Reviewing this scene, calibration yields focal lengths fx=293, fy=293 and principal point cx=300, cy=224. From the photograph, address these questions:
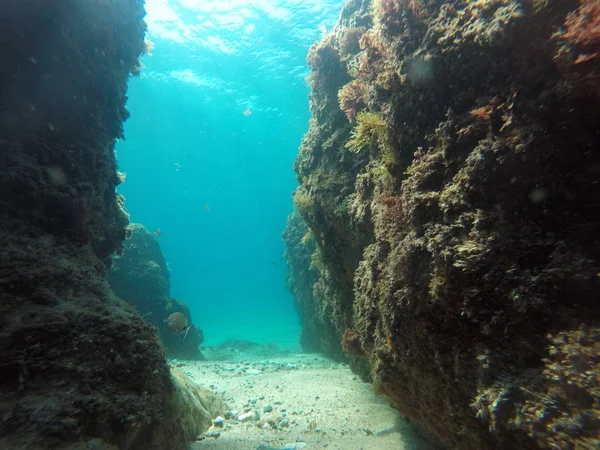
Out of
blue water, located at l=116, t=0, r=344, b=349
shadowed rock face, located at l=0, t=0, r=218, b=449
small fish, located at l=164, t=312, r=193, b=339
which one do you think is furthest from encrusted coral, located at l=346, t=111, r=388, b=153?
blue water, located at l=116, t=0, r=344, b=349

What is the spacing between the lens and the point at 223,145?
59844 millimetres

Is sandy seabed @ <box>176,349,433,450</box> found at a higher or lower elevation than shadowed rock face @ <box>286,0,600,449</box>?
lower

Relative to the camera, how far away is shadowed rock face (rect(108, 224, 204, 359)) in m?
15.8

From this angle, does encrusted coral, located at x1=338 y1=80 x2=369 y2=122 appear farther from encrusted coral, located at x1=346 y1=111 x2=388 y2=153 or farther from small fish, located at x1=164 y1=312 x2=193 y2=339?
small fish, located at x1=164 y1=312 x2=193 y2=339

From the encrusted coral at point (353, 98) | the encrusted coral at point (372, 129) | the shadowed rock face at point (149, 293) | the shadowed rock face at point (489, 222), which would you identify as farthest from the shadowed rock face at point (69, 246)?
the shadowed rock face at point (149, 293)

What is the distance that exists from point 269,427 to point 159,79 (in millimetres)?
35039

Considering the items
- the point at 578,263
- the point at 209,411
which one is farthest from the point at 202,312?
the point at 578,263

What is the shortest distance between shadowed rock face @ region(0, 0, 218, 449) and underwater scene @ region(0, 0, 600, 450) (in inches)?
0.9

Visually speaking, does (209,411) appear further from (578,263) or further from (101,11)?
(101,11)

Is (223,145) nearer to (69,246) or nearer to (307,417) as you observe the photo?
(69,246)

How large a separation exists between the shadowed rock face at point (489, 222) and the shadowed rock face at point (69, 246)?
289 cm

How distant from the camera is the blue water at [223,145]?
22.6 m

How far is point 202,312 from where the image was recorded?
87375mm

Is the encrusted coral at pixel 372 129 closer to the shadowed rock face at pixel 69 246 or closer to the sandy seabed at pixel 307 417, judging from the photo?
the shadowed rock face at pixel 69 246
